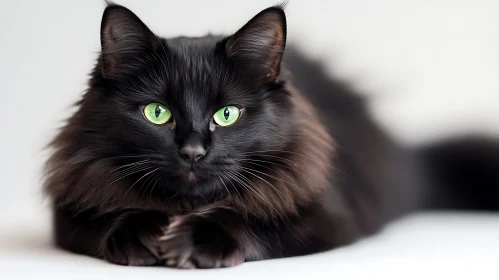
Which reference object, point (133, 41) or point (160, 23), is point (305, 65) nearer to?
point (160, 23)

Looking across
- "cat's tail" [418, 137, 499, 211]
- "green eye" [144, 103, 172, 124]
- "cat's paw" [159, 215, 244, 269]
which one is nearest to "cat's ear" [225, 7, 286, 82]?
"green eye" [144, 103, 172, 124]

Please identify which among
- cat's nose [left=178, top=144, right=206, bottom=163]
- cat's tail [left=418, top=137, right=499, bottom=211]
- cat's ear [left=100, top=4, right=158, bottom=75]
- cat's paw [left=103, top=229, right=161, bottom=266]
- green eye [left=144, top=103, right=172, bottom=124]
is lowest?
cat's tail [left=418, top=137, right=499, bottom=211]

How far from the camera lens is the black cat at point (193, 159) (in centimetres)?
227

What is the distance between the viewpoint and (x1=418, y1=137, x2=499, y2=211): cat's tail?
3408mm

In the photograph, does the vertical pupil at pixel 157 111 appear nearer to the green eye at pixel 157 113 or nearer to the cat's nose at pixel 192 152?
the green eye at pixel 157 113

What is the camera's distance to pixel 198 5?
12.0 feet

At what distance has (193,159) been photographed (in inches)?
88.7

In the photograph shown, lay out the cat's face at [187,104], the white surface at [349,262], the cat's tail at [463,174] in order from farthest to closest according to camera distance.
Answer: the cat's tail at [463,174] < the cat's face at [187,104] < the white surface at [349,262]

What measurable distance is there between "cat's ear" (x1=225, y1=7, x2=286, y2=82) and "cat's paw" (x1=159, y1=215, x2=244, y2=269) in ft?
1.74

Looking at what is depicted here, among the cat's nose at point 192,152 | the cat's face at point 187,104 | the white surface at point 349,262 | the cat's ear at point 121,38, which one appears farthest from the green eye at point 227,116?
the white surface at point 349,262

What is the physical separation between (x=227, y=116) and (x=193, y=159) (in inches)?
7.6

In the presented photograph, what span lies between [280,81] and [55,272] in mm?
912

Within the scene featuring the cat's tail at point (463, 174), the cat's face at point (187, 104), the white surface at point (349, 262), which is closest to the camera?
the white surface at point (349, 262)

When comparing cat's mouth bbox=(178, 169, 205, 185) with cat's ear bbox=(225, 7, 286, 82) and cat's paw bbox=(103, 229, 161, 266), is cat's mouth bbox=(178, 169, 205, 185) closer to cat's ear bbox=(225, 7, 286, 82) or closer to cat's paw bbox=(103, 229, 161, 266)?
cat's paw bbox=(103, 229, 161, 266)
